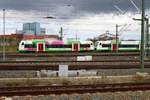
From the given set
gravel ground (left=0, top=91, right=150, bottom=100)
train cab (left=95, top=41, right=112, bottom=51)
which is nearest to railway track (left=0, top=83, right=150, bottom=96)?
gravel ground (left=0, top=91, right=150, bottom=100)

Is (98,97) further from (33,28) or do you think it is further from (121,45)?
(33,28)

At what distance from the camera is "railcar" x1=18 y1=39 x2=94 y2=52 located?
70688 millimetres

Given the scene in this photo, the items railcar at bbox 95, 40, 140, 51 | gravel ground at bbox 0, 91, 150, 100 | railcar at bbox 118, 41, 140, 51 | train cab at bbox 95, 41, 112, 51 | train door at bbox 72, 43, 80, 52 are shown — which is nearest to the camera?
gravel ground at bbox 0, 91, 150, 100

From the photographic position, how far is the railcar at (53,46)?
70.7m

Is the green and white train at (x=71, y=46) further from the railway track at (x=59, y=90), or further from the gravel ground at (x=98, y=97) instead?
the gravel ground at (x=98, y=97)

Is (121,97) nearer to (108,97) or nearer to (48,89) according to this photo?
(108,97)

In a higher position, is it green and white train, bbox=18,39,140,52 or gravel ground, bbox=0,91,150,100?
green and white train, bbox=18,39,140,52

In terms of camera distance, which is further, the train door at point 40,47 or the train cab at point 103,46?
the train cab at point 103,46

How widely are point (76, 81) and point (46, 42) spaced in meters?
49.6

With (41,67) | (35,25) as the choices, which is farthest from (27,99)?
(35,25)

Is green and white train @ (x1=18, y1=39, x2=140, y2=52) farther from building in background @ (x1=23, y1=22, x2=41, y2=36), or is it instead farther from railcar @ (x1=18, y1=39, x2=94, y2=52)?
building in background @ (x1=23, y1=22, x2=41, y2=36)

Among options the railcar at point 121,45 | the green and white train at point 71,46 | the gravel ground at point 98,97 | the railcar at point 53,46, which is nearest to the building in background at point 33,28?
the green and white train at point 71,46

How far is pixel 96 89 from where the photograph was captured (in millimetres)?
17859

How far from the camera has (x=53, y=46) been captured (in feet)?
238
